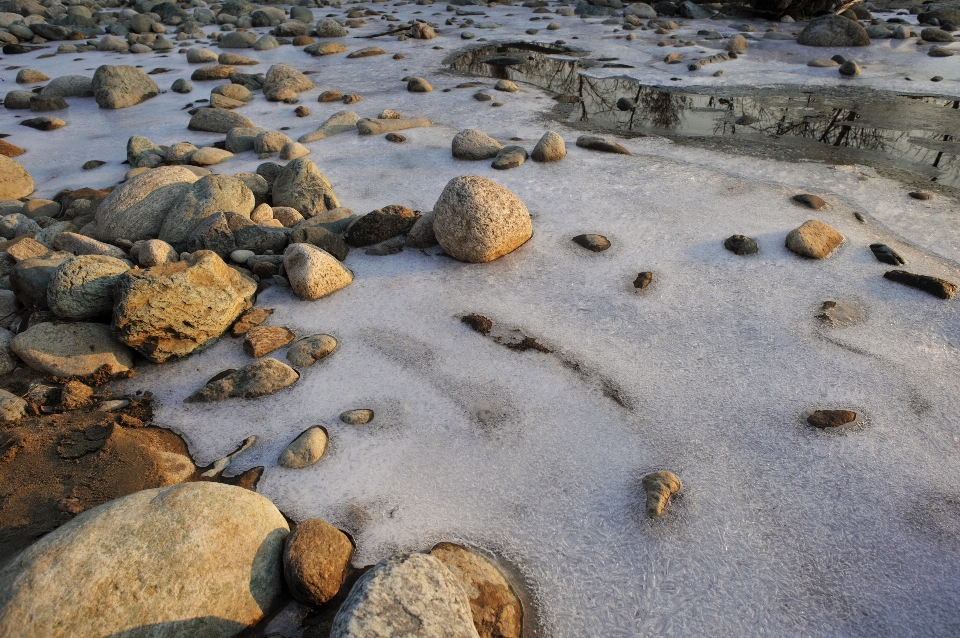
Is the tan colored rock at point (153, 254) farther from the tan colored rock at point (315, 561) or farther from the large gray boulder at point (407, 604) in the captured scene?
the large gray boulder at point (407, 604)

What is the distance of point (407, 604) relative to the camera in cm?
153

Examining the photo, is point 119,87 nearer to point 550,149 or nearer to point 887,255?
point 550,149

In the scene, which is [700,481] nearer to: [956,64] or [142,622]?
[142,622]

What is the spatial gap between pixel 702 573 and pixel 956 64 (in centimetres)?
878

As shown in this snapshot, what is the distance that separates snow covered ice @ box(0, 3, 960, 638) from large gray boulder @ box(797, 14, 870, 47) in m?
5.44

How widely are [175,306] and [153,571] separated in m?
1.44

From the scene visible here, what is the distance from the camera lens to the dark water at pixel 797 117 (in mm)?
5004

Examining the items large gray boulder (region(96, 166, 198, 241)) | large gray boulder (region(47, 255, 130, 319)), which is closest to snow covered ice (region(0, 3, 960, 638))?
large gray boulder (region(47, 255, 130, 319))

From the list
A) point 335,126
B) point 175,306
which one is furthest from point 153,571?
point 335,126

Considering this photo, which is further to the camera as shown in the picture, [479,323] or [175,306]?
[479,323]

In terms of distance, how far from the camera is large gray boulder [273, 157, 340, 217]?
4.07 metres

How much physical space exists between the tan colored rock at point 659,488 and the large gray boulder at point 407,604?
76cm

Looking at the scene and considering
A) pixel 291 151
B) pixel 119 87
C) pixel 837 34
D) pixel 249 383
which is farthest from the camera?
pixel 837 34

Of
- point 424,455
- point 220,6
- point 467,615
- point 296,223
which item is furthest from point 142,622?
point 220,6
